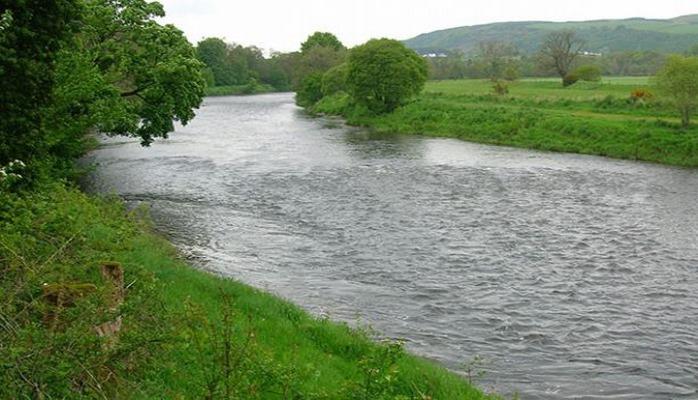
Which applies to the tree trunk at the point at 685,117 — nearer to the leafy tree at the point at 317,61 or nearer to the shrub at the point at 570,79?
the shrub at the point at 570,79

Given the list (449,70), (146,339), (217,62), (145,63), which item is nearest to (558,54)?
(449,70)

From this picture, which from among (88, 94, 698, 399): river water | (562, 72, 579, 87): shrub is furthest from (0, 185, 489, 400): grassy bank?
(562, 72, 579, 87): shrub

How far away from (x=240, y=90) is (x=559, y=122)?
93.7 meters

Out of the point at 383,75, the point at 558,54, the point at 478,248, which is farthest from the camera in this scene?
the point at 558,54

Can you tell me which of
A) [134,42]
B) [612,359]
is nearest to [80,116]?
[134,42]

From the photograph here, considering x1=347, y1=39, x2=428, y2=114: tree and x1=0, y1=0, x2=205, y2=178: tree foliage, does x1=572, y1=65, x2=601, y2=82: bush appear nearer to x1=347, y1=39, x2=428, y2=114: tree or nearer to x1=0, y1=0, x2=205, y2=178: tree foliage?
x1=347, y1=39, x2=428, y2=114: tree

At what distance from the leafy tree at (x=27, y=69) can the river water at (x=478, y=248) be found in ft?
24.5

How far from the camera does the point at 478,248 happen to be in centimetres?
2230

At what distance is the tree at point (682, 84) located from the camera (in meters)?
42.8

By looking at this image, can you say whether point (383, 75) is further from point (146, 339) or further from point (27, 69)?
point (146, 339)

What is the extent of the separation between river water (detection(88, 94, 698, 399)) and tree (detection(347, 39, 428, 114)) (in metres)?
24.0

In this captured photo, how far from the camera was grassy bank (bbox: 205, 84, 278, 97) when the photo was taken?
128 m

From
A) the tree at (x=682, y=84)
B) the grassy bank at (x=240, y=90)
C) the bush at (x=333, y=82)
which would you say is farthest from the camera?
the grassy bank at (x=240, y=90)

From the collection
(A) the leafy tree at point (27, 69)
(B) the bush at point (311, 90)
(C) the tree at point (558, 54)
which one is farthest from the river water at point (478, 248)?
(C) the tree at point (558, 54)
